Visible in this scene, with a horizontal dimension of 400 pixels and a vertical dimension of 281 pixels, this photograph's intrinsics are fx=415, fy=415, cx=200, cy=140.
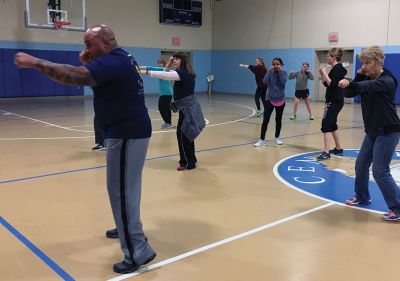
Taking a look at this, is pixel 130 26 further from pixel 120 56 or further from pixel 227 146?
pixel 120 56

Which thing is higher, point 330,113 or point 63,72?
point 63,72

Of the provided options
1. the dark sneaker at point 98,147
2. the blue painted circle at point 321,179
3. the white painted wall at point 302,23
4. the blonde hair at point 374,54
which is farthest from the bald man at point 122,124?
the white painted wall at point 302,23

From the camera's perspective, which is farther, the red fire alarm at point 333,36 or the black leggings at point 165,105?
the red fire alarm at point 333,36

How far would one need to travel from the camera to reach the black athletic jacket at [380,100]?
14.3 feet

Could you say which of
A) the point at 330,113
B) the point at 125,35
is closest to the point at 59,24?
the point at 125,35

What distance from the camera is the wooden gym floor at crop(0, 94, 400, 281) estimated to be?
3451 mm

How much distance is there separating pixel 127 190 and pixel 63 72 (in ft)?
3.49

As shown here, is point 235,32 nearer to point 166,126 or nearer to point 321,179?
point 166,126

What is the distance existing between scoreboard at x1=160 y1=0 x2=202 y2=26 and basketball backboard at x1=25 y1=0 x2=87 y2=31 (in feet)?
17.0

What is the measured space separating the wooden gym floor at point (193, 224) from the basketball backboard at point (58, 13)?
1091cm

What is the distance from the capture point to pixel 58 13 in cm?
1814

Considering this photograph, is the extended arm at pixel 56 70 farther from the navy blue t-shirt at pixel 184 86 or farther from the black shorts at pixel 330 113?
the black shorts at pixel 330 113

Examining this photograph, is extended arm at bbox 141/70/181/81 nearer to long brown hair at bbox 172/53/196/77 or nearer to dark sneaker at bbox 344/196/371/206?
long brown hair at bbox 172/53/196/77

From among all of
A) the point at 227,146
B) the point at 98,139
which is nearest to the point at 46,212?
the point at 98,139
